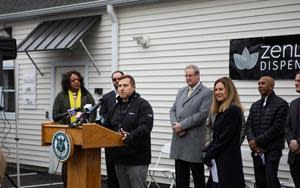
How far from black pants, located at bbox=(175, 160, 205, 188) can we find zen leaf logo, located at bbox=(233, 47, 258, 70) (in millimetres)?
2005

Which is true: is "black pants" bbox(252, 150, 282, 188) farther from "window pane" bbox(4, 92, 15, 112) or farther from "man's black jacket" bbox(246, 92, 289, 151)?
"window pane" bbox(4, 92, 15, 112)

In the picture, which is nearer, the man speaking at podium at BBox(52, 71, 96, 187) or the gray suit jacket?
the gray suit jacket

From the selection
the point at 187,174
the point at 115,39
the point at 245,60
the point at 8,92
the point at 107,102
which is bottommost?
the point at 187,174

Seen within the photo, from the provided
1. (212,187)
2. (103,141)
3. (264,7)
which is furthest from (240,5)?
(103,141)

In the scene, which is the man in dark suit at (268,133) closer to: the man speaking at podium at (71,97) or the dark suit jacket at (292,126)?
the dark suit jacket at (292,126)

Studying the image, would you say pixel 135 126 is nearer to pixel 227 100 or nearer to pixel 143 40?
pixel 227 100

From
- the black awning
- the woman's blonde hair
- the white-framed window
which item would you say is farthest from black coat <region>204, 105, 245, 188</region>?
the white-framed window

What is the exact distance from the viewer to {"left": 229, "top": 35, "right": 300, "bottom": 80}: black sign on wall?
7.21 metres

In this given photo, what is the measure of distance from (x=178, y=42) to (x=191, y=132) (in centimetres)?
254

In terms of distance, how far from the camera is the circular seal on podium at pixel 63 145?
192 inches

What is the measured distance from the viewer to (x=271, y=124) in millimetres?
6418

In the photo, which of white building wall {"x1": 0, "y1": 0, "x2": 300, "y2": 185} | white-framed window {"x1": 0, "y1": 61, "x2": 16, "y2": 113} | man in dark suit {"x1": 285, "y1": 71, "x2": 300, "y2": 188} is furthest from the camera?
white-framed window {"x1": 0, "y1": 61, "x2": 16, "y2": 113}

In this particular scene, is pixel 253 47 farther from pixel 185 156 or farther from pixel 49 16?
pixel 49 16

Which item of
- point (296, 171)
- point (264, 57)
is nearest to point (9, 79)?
point (264, 57)
